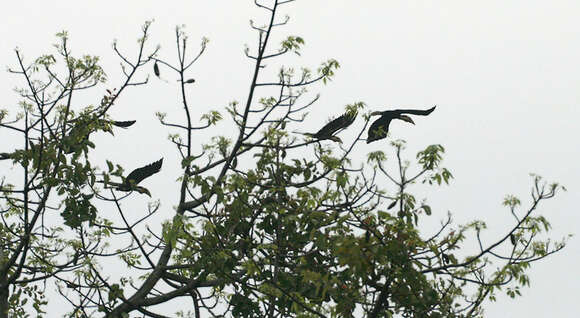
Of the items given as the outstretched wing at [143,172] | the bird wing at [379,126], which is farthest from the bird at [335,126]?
the outstretched wing at [143,172]

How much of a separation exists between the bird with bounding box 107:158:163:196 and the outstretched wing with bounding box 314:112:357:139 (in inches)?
69.9

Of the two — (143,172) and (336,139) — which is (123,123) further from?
(336,139)

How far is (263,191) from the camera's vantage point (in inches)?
266

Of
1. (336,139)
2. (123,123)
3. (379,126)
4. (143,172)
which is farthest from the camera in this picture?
(123,123)

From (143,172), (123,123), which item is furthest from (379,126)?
(123,123)

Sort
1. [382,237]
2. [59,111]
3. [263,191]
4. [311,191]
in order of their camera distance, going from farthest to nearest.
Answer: [59,111] → [263,191] → [311,191] → [382,237]

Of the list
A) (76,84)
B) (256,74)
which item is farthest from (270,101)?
(76,84)

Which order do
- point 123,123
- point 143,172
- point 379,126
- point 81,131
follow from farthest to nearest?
point 123,123 < point 81,131 < point 143,172 < point 379,126

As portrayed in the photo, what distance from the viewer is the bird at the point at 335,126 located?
7352 mm

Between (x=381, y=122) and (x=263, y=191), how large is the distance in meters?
1.46

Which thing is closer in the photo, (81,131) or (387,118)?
(387,118)

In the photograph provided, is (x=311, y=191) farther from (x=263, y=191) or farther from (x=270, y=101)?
(x=270, y=101)

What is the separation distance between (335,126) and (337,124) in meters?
0.04

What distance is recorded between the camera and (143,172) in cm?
730
